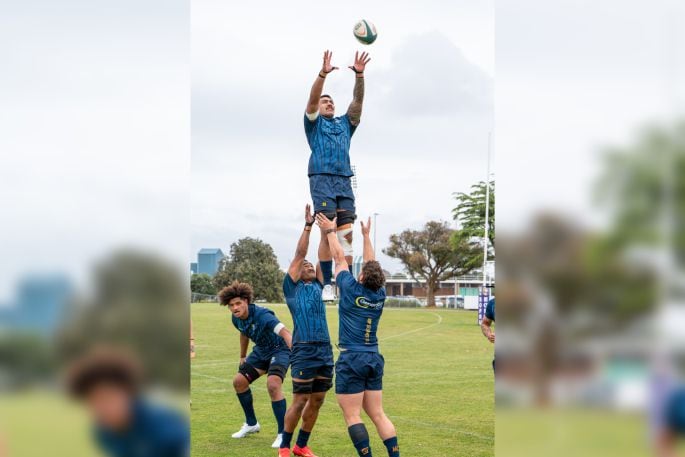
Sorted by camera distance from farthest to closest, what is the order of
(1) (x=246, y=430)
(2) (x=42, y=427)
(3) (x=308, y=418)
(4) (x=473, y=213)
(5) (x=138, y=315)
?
(4) (x=473, y=213), (1) (x=246, y=430), (3) (x=308, y=418), (5) (x=138, y=315), (2) (x=42, y=427)

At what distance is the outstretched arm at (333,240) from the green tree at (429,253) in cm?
5827

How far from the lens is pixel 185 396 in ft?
9.36

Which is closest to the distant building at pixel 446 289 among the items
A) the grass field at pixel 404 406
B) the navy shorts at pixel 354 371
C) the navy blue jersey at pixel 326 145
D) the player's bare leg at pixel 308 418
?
the grass field at pixel 404 406

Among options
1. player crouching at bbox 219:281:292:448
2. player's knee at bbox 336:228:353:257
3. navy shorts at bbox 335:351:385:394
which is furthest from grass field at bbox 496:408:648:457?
player crouching at bbox 219:281:292:448

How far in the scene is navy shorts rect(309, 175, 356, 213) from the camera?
29.1ft

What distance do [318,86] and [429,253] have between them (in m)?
62.2

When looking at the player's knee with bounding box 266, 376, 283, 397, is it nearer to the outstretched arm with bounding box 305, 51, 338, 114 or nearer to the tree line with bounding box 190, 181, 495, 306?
the outstretched arm with bounding box 305, 51, 338, 114

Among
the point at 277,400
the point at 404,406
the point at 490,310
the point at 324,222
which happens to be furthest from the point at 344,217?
the point at 404,406

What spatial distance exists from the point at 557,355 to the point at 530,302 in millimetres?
209

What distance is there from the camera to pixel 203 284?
58.7 metres

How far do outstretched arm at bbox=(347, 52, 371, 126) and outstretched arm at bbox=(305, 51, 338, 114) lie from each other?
543 millimetres

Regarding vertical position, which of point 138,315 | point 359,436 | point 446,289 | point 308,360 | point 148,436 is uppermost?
point 138,315

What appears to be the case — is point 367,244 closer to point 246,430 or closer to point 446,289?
point 246,430

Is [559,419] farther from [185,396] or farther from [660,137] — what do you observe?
[185,396]
